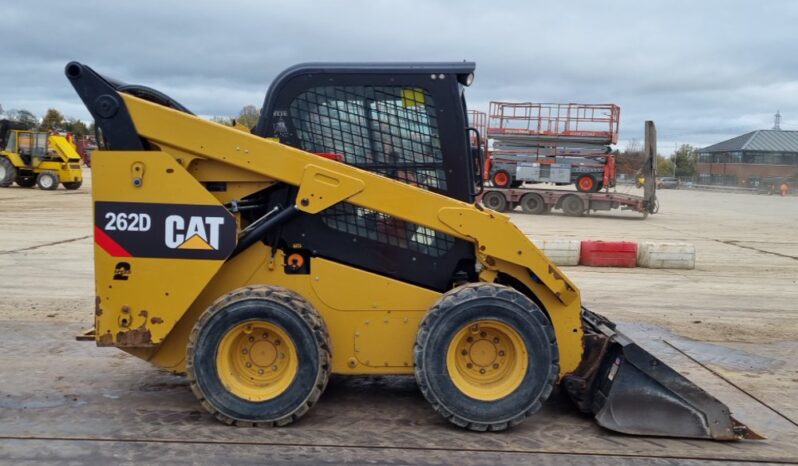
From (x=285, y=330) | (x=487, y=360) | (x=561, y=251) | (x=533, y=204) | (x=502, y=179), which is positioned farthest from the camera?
(x=502, y=179)

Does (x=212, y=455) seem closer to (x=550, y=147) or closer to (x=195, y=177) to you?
(x=195, y=177)

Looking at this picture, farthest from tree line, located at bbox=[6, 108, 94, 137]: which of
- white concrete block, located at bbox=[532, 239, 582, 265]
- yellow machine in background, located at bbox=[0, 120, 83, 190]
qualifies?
white concrete block, located at bbox=[532, 239, 582, 265]

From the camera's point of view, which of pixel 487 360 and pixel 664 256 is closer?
pixel 487 360

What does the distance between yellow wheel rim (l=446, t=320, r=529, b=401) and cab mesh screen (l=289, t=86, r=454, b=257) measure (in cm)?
69

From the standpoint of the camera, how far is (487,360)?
16.1 feet

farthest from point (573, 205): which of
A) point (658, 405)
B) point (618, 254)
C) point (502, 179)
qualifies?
point (658, 405)

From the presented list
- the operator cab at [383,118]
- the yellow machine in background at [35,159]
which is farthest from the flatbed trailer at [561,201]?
the operator cab at [383,118]

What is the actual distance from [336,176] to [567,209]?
24.8m

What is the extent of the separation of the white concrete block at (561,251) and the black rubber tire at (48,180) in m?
27.2

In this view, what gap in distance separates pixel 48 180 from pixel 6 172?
1777mm

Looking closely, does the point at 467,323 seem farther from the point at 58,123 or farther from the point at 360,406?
the point at 58,123

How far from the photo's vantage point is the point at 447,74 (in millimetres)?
5031

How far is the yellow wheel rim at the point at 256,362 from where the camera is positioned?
474 cm

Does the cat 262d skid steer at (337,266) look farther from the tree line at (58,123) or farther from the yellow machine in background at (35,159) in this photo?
the tree line at (58,123)
